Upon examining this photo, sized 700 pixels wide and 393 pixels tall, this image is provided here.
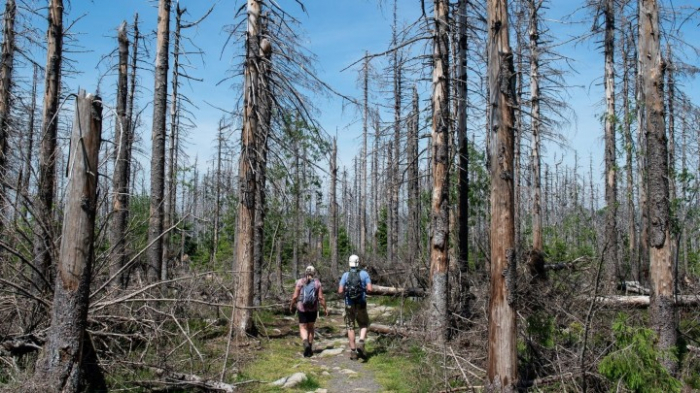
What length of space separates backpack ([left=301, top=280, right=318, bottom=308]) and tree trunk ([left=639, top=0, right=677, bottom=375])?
555 cm

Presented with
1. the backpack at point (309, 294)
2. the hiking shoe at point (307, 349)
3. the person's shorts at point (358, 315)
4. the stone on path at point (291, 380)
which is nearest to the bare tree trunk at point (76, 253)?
the stone on path at point (291, 380)

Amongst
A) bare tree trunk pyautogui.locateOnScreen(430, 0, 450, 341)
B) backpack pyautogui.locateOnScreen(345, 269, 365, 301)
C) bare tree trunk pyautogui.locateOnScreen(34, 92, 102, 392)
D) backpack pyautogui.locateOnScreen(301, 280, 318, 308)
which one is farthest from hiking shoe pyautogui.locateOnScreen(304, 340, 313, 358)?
bare tree trunk pyautogui.locateOnScreen(34, 92, 102, 392)

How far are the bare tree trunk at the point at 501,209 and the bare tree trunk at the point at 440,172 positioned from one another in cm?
327

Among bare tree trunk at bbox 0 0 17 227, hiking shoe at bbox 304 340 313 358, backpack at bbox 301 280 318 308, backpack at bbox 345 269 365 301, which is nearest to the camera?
backpack at bbox 301 280 318 308

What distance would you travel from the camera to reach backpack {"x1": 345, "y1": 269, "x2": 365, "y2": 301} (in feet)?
32.4

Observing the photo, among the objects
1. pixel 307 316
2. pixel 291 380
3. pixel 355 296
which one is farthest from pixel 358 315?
pixel 291 380

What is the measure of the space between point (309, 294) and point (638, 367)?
5.55 m

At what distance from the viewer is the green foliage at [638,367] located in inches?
229

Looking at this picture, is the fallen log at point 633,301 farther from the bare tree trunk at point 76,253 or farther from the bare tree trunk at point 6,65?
the bare tree trunk at point 6,65

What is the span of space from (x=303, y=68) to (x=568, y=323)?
639cm

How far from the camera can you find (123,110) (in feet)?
49.1

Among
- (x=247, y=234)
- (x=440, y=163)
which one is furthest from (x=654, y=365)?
(x=247, y=234)

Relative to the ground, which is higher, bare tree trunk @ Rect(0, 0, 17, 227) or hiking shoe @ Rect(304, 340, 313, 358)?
bare tree trunk @ Rect(0, 0, 17, 227)

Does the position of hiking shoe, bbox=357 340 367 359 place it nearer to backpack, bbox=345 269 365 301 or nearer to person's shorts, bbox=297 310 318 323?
backpack, bbox=345 269 365 301
